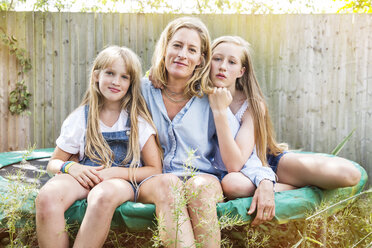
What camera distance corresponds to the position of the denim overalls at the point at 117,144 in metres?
1.90

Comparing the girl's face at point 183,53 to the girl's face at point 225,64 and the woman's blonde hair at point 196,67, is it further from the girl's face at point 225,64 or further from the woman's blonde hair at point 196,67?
the girl's face at point 225,64

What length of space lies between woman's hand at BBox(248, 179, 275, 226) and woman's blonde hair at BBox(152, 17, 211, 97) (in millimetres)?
657

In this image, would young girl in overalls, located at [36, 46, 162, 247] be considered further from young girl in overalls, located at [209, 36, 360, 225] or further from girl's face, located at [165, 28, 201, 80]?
young girl in overalls, located at [209, 36, 360, 225]

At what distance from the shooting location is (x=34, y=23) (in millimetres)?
4395

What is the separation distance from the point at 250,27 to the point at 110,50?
8.88ft

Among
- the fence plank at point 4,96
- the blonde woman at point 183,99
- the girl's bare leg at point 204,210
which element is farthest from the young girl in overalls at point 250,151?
the fence plank at point 4,96

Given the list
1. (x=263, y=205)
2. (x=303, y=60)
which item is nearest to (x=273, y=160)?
(x=263, y=205)

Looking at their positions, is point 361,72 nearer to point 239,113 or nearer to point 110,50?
point 239,113

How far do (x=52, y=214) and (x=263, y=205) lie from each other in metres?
0.95

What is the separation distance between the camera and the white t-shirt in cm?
187

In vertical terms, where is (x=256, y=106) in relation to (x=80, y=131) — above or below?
above

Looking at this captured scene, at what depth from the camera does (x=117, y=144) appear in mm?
1950

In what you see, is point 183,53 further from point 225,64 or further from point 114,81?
point 114,81

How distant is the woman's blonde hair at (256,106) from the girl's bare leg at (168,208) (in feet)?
2.28
